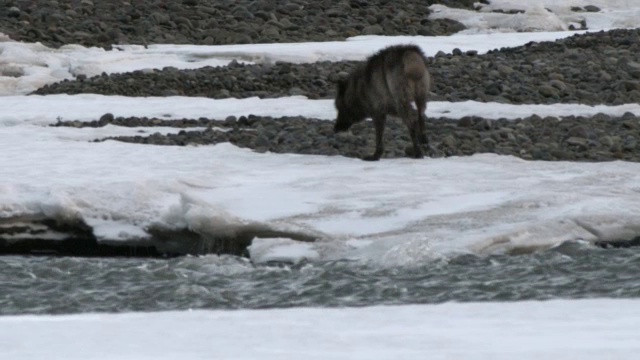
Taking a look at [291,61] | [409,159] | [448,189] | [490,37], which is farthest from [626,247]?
[490,37]

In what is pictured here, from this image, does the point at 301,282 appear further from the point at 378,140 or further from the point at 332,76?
the point at 332,76

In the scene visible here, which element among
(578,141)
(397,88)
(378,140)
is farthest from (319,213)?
(578,141)

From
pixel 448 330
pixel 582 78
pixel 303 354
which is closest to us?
pixel 303 354

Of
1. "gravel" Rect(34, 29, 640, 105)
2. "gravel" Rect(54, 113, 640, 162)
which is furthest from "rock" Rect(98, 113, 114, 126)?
"gravel" Rect(34, 29, 640, 105)

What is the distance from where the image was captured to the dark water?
977 centimetres

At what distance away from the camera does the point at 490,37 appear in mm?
27844

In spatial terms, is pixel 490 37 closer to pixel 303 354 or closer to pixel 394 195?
pixel 394 195

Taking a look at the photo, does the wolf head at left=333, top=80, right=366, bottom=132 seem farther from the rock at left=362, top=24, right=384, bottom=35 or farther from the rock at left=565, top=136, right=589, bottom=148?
the rock at left=362, top=24, right=384, bottom=35

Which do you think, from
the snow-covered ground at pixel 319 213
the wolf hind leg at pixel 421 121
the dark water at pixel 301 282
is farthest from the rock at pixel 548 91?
the dark water at pixel 301 282

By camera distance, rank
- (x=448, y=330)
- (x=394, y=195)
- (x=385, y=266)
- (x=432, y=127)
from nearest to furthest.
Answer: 1. (x=448, y=330)
2. (x=385, y=266)
3. (x=394, y=195)
4. (x=432, y=127)

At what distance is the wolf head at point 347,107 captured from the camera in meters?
15.2

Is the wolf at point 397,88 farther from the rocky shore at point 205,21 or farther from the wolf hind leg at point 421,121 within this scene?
the rocky shore at point 205,21

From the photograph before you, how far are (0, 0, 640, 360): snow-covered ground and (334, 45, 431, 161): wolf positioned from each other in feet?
1.71

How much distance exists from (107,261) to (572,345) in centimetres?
529
